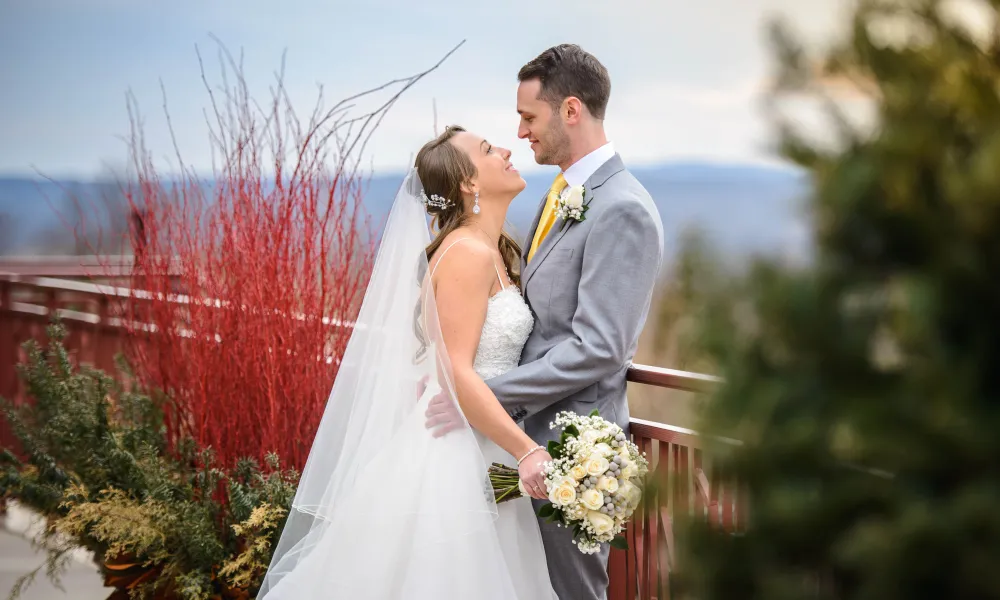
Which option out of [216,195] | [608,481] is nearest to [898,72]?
[608,481]

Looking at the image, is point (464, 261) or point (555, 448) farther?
point (464, 261)

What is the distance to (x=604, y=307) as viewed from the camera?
2145 mm

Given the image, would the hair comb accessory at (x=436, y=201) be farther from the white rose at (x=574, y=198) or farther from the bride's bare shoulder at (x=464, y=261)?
the white rose at (x=574, y=198)

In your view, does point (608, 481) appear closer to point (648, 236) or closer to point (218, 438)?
point (648, 236)

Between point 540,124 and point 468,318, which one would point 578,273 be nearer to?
point 468,318

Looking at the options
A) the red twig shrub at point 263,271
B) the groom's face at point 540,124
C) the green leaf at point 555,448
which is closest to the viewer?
the green leaf at point 555,448

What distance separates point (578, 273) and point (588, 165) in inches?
12.1

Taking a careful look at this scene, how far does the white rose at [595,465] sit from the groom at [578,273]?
230 mm

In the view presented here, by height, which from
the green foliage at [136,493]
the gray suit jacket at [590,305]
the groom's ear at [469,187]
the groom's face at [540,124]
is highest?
the groom's face at [540,124]

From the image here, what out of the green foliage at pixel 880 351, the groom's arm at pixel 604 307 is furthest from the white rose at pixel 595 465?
the green foliage at pixel 880 351

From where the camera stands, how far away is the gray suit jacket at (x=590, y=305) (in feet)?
7.04

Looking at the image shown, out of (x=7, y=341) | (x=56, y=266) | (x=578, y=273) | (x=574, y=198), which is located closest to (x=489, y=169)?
(x=574, y=198)

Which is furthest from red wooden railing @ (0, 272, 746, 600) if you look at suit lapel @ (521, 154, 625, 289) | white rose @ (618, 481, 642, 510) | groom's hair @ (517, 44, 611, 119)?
groom's hair @ (517, 44, 611, 119)

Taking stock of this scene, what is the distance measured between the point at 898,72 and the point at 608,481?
1.36 metres
